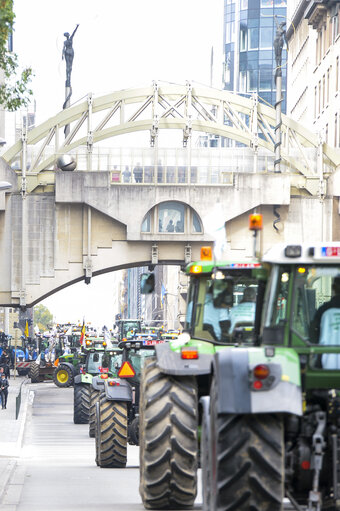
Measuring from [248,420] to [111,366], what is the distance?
27.4 m

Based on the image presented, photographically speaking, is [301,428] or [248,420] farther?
[301,428]

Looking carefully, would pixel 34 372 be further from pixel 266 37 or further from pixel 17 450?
pixel 266 37

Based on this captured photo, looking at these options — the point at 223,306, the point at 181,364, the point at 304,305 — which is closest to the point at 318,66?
the point at 223,306

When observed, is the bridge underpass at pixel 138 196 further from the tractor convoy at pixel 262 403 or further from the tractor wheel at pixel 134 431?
the tractor convoy at pixel 262 403

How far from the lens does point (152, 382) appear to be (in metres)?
12.3

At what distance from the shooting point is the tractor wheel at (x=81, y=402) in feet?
138

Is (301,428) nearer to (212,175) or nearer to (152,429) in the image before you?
(152,429)

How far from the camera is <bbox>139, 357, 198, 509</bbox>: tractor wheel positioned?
Answer: 12.1 meters

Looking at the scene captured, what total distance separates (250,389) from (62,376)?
60.6 meters

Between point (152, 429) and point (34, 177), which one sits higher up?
point (34, 177)

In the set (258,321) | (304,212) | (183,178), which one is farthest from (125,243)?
(258,321)

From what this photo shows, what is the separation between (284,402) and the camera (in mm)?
9078

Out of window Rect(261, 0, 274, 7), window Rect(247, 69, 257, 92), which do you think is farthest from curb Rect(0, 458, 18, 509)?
window Rect(247, 69, 257, 92)

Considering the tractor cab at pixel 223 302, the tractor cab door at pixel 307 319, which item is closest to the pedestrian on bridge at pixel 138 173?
the tractor cab at pixel 223 302
